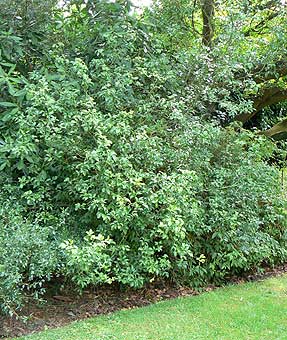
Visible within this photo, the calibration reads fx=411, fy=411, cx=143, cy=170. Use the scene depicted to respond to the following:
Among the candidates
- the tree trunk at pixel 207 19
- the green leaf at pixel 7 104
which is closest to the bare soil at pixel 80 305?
the green leaf at pixel 7 104

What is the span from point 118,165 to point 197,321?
1.61 m

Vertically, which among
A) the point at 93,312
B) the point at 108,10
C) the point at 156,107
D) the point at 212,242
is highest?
the point at 108,10

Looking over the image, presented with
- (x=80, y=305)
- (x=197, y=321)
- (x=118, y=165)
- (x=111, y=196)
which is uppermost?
(x=118, y=165)

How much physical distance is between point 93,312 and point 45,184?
1366 millimetres

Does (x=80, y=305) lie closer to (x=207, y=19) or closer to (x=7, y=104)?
(x=7, y=104)

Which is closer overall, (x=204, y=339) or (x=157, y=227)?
(x=204, y=339)

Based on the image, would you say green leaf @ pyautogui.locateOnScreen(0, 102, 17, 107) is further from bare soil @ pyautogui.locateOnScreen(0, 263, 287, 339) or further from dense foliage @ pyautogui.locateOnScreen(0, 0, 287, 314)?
bare soil @ pyautogui.locateOnScreen(0, 263, 287, 339)

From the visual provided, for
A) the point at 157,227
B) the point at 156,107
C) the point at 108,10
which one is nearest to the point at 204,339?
the point at 157,227

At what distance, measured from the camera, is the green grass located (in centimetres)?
342

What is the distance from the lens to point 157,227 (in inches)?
161

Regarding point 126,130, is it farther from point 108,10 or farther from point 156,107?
point 108,10

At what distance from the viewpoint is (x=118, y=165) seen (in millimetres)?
3988

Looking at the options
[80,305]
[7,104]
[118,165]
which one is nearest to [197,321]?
[80,305]

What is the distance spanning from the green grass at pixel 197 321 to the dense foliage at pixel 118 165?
355 mm
